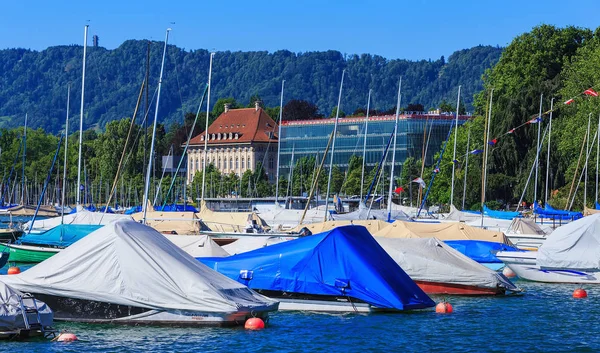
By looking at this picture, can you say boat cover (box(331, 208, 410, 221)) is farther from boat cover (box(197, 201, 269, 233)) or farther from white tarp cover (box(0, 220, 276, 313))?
white tarp cover (box(0, 220, 276, 313))

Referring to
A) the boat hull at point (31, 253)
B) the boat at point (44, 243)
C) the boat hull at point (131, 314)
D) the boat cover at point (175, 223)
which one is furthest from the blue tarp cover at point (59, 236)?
the boat hull at point (131, 314)

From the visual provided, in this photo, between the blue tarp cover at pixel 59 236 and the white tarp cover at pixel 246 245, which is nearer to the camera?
the white tarp cover at pixel 246 245

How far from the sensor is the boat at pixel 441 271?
132 feet

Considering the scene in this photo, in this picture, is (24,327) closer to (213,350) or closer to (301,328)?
(213,350)

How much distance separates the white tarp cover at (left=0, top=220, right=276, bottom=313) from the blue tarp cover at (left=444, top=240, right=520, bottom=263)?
21.6m

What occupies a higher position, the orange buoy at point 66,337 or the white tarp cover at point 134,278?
the white tarp cover at point 134,278

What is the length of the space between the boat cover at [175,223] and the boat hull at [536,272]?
19801 millimetres

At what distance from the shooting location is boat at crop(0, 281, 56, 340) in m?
28.3

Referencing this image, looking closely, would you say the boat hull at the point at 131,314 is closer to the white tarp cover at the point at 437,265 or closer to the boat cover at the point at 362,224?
the white tarp cover at the point at 437,265

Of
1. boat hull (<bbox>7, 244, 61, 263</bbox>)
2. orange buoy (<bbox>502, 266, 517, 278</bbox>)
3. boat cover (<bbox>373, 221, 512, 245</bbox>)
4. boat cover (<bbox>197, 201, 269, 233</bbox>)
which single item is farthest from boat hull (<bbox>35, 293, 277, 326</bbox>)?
boat cover (<bbox>197, 201, 269, 233</bbox>)

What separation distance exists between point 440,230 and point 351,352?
27177 mm

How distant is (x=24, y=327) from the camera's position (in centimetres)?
2864

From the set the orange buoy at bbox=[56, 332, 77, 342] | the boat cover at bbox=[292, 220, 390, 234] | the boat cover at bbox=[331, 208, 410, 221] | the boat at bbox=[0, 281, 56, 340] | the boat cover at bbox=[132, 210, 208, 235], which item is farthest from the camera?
the boat cover at bbox=[331, 208, 410, 221]

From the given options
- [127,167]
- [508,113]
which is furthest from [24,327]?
[127,167]
